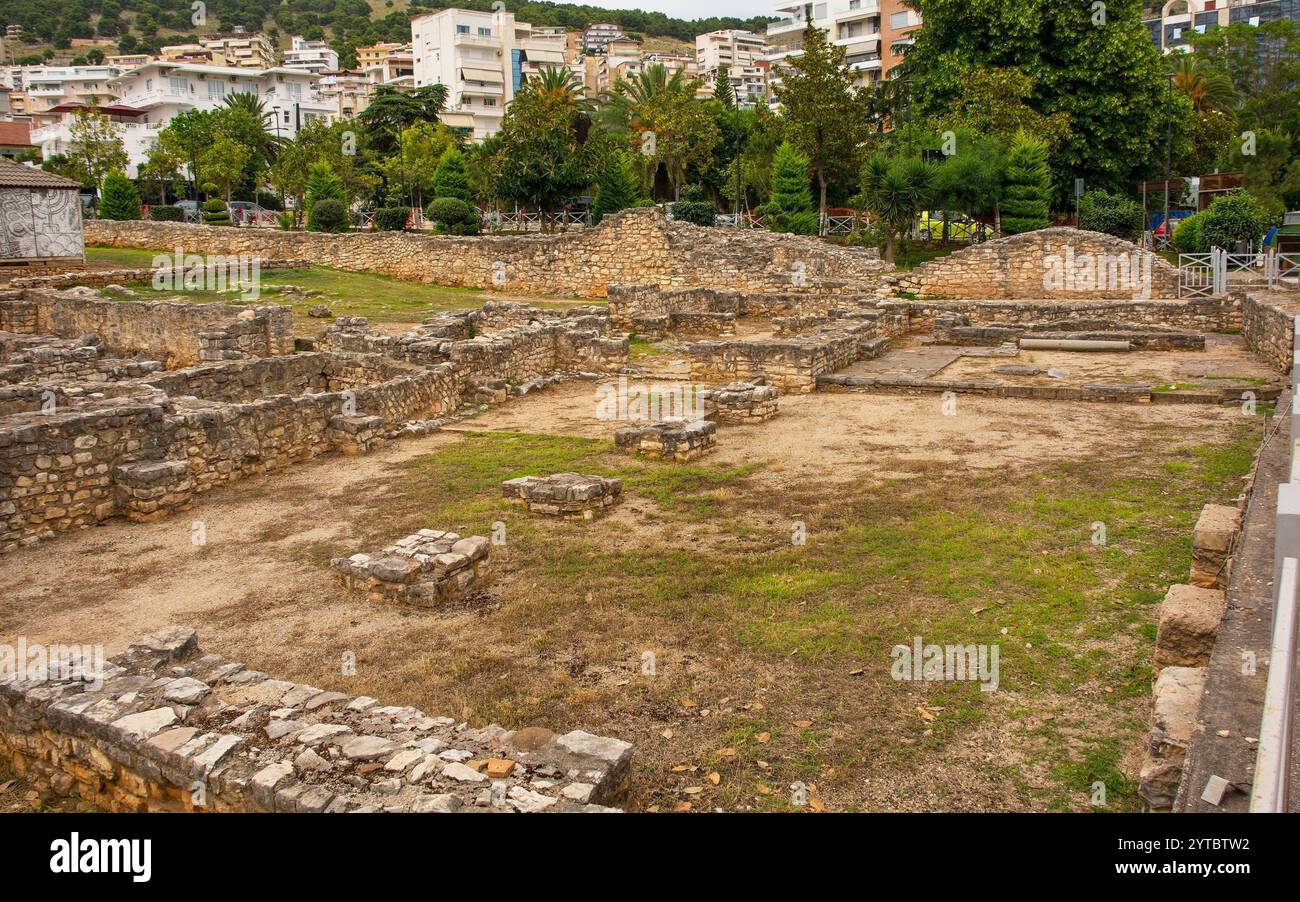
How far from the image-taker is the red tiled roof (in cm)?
6588

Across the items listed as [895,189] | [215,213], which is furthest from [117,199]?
[895,189]

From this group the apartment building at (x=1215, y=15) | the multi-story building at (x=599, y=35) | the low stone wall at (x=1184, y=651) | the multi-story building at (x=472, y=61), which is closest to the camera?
the low stone wall at (x=1184, y=651)

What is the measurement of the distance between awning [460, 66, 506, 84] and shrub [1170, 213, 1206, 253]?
7030 cm

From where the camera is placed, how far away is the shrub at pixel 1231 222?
28.5 metres

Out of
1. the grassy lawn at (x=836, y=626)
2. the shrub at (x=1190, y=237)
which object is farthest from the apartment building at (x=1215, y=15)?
the grassy lawn at (x=836, y=626)

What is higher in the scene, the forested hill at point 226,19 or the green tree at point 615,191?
the forested hill at point 226,19

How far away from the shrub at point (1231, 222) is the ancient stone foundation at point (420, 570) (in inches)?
1078

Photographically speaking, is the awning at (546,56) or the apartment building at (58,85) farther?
the apartment building at (58,85)

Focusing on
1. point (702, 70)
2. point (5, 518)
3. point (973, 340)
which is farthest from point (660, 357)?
point (702, 70)

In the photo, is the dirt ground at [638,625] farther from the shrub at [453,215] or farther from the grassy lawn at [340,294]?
the shrub at [453,215]

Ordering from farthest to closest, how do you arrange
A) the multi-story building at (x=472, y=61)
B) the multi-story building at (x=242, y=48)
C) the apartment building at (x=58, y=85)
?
the multi-story building at (x=242, y=48) < the apartment building at (x=58, y=85) < the multi-story building at (x=472, y=61)

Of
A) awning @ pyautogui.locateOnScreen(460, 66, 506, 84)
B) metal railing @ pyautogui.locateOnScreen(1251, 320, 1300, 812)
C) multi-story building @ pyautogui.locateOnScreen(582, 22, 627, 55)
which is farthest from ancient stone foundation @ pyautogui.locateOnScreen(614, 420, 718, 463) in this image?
multi-story building @ pyautogui.locateOnScreen(582, 22, 627, 55)

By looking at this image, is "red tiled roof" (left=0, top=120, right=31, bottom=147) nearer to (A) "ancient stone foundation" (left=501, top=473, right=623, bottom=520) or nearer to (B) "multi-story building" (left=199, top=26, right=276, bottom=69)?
(B) "multi-story building" (left=199, top=26, right=276, bottom=69)

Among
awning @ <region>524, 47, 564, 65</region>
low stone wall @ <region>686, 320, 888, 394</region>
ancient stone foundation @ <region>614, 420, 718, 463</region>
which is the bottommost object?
ancient stone foundation @ <region>614, 420, 718, 463</region>
